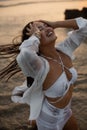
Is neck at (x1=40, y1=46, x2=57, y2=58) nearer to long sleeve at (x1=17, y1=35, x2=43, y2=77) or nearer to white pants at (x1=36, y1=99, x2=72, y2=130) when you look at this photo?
long sleeve at (x1=17, y1=35, x2=43, y2=77)

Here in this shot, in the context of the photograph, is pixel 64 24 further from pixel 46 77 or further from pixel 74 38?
pixel 46 77

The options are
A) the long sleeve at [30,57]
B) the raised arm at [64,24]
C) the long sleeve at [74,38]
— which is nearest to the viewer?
the long sleeve at [30,57]

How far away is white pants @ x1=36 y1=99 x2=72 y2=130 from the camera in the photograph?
11.1ft

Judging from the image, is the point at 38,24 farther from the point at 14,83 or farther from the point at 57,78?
the point at 14,83

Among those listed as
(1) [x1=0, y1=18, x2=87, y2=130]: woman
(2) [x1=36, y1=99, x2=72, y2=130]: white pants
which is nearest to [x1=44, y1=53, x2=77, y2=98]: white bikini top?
(1) [x1=0, y1=18, x2=87, y2=130]: woman

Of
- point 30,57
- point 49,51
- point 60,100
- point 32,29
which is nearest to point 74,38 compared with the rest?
point 49,51

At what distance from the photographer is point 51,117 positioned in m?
Answer: 3.39

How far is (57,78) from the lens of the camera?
331 cm

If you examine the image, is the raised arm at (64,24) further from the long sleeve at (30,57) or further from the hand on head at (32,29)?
the long sleeve at (30,57)

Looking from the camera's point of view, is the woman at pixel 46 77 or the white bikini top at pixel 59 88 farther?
the white bikini top at pixel 59 88

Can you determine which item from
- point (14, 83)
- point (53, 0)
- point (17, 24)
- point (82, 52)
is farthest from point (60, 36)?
point (53, 0)

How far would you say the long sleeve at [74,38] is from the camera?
3.68m

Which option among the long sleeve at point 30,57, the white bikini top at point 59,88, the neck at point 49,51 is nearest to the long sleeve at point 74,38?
the neck at point 49,51

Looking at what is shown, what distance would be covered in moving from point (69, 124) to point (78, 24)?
104 cm
